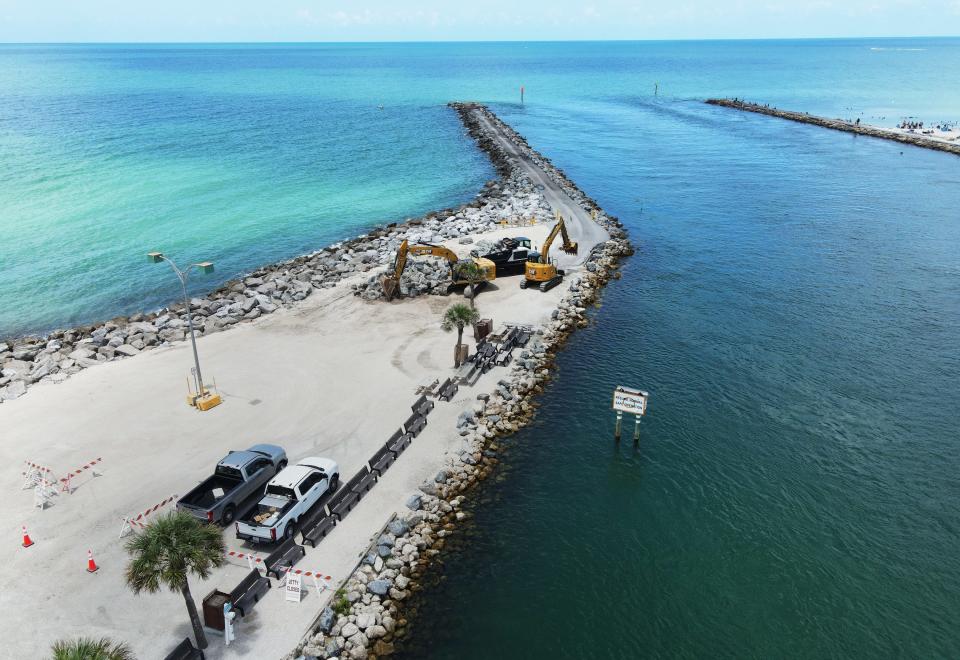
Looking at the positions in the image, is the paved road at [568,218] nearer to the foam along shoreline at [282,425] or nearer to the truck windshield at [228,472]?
the foam along shoreline at [282,425]

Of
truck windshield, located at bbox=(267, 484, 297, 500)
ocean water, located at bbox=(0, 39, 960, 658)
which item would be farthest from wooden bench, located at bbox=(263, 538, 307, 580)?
ocean water, located at bbox=(0, 39, 960, 658)

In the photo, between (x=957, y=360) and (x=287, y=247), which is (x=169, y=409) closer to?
(x=287, y=247)

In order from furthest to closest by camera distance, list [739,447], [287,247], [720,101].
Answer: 1. [720,101]
2. [287,247]
3. [739,447]

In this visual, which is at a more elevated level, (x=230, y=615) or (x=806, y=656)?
(x=230, y=615)

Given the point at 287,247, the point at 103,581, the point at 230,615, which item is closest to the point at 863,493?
the point at 230,615

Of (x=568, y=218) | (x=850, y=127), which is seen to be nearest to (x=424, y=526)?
(x=568, y=218)

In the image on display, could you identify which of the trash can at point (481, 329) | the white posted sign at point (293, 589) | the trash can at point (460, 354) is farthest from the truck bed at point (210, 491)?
the trash can at point (481, 329)

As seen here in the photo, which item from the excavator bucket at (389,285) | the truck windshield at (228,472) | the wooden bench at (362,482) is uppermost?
the excavator bucket at (389,285)

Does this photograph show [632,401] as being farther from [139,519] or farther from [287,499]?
[139,519]
